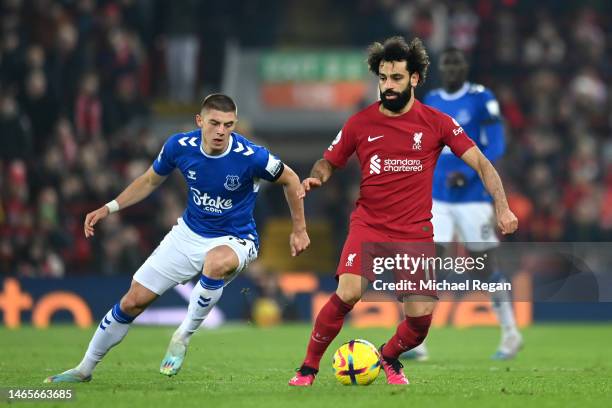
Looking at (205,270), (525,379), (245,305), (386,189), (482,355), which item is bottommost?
(245,305)

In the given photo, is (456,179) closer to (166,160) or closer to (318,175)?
(318,175)

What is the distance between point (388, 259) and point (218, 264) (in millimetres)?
1345

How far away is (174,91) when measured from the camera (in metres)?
23.7

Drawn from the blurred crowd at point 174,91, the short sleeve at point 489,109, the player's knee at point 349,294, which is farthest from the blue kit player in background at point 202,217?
the blurred crowd at point 174,91

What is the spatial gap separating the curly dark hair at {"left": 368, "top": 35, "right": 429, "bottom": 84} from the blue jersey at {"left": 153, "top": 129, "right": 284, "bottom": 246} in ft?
3.61

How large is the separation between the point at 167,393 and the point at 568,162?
1453 cm

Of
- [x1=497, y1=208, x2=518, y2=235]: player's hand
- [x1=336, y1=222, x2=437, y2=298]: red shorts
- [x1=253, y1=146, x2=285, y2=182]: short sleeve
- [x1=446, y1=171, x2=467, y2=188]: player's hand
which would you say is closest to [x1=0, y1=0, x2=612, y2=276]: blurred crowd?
[x1=446, y1=171, x2=467, y2=188]: player's hand

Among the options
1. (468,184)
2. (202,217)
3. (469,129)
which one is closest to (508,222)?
(202,217)

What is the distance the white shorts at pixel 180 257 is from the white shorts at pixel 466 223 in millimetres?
2910

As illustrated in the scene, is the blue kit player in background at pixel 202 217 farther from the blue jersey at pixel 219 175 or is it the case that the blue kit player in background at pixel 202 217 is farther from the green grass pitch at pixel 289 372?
the green grass pitch at pixel 289 372

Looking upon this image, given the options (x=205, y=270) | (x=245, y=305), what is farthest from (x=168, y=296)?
(x=205, y=270)

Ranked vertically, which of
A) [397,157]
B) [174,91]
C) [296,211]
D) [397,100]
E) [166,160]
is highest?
[397,100]

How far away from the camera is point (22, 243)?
1862 centimetres

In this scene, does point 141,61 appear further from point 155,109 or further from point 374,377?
point 374,377
